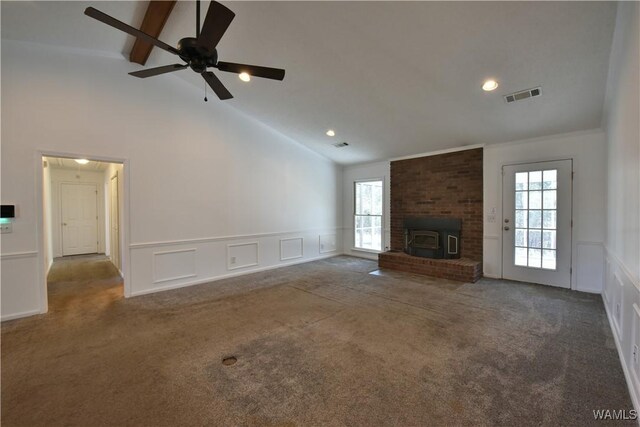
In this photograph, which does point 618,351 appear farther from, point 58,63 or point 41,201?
point 58,63

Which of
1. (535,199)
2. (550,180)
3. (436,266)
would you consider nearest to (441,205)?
(436,266)

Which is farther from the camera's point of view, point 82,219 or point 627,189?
point 82,219

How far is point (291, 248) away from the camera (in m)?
6.00

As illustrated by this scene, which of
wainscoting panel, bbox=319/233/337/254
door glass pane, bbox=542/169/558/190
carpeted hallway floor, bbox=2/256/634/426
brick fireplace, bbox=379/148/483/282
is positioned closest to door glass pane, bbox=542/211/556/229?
door glass pane, bbox=542/169/558/190

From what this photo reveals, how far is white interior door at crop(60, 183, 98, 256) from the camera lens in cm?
727

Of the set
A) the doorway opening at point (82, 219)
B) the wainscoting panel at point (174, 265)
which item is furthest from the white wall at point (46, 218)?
the wainscoting panel at point (174, 265)

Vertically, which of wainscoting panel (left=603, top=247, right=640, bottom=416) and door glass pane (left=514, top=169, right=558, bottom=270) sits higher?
door glass pane (left=514, top=169, right=558, bottom=270)

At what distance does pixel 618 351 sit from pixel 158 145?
5761mm

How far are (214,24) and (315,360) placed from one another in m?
2.71

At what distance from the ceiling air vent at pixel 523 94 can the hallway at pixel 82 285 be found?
226 inches

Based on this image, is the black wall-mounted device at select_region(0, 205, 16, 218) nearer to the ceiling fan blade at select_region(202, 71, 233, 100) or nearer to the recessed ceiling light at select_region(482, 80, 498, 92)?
the ceiling fan blade at select_region(202, 71, 233, 100)

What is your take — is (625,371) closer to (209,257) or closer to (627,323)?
(627,323)

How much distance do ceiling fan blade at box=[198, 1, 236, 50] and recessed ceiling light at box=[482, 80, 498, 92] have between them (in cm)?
279

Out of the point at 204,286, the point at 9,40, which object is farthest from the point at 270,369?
the point at 9,40
